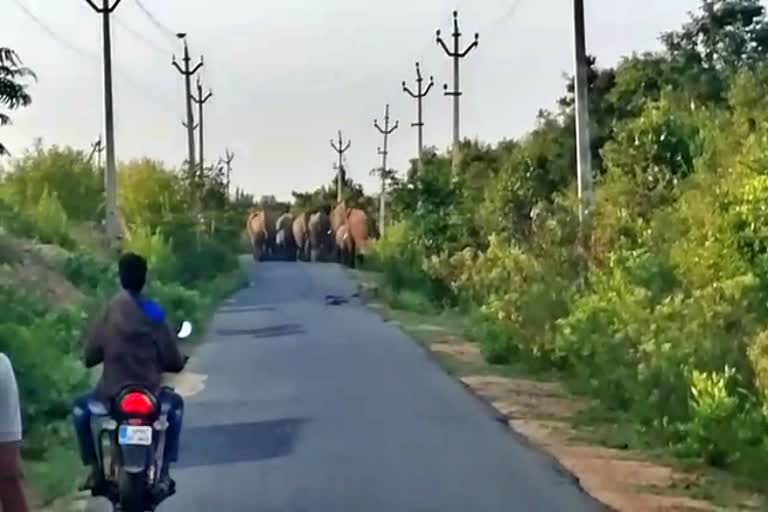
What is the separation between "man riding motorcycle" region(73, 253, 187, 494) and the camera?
1027 cm

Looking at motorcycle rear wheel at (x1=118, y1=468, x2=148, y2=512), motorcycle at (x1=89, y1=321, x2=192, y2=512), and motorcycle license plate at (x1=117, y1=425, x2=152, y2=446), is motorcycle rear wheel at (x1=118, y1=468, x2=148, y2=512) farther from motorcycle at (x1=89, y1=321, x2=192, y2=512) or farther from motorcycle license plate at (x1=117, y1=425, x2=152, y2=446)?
motorcycle license plate at (x1=117, y1=425, x2=152, y2=446)

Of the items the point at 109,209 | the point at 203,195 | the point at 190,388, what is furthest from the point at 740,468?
the point at 203,195

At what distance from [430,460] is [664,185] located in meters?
8.80

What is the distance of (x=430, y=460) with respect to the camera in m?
13.5

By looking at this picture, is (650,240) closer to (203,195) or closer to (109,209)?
(109,209)

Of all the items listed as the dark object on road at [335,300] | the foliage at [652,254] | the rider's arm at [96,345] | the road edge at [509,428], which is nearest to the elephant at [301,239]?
the dark object on road at [335,300]

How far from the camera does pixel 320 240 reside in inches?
3091

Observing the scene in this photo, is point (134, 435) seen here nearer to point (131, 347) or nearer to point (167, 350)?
point (131, 347)

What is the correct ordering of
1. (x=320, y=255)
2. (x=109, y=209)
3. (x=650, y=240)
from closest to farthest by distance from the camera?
(x=650, y=240), (x=109, y=209), (x=320, y=255)

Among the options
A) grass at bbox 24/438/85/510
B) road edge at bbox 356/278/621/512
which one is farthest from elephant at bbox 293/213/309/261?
grass at bbox 24/438/85/510

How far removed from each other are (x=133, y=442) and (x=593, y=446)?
20.6 ft

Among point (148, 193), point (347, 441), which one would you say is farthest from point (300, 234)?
point (347, 441)

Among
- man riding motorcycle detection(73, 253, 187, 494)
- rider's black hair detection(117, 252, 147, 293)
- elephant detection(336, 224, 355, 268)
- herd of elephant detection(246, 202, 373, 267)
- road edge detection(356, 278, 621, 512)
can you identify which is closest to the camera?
man riding motorcycle detection(73, 253, 187, 494)

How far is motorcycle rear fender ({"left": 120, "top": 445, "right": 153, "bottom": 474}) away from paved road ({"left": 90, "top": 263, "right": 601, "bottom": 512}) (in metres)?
1.37
